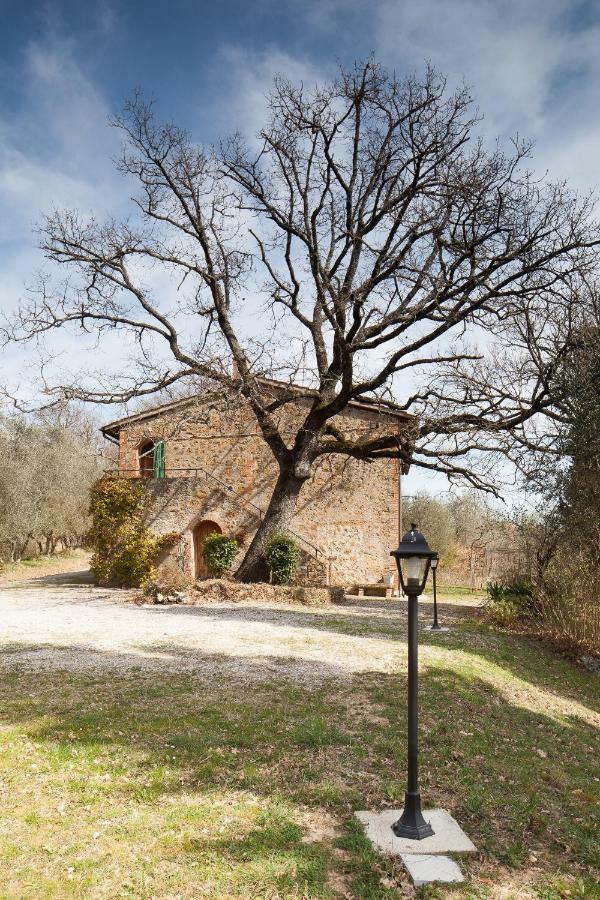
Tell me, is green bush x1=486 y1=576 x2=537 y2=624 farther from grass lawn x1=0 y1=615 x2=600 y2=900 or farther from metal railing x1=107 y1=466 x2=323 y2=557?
grass lawn x1=0 y1=615 x2=600 y2=900

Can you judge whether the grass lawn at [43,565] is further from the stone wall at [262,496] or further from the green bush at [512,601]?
the green bush at [512,601]

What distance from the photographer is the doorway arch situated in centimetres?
2206

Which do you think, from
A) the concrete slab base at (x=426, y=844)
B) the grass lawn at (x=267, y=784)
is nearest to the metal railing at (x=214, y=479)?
the grass lawn at (x=267, y=784)

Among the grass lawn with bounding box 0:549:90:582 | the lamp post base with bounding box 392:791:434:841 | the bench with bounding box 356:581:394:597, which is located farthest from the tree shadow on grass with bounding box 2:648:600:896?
the grass lawn with bounding box 0:549:90:582

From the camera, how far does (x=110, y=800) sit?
4805 mm

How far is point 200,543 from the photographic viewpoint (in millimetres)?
22219

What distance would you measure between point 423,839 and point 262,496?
17.6 m

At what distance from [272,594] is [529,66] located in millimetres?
12982

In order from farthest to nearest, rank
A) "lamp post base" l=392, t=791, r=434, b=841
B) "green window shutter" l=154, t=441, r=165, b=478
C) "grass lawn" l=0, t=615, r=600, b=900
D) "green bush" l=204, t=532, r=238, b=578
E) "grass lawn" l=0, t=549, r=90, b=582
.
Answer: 1. "grass lawn" l=0, t=549, r=90, b=582
2. "green window shutter" l=154, t=441, r=165, b=478
3. "green bush" l=204, t=532, r=238, b=578
4. "lamp post base" l=392, t=791, r=434, b=841
5. "grass lawn" l=0, t=615, r=600, b=900

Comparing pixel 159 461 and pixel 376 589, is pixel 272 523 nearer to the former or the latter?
pixel 376 589

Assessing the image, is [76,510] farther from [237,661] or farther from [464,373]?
[237,661]

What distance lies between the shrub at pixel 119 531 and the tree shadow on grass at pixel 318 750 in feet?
42.2

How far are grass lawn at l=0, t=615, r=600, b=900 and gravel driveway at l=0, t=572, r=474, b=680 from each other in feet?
2.76

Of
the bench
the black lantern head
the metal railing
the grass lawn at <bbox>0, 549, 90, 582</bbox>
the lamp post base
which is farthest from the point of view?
the grass lawn at <bbox>0, 549, 90, 582</bbox>
